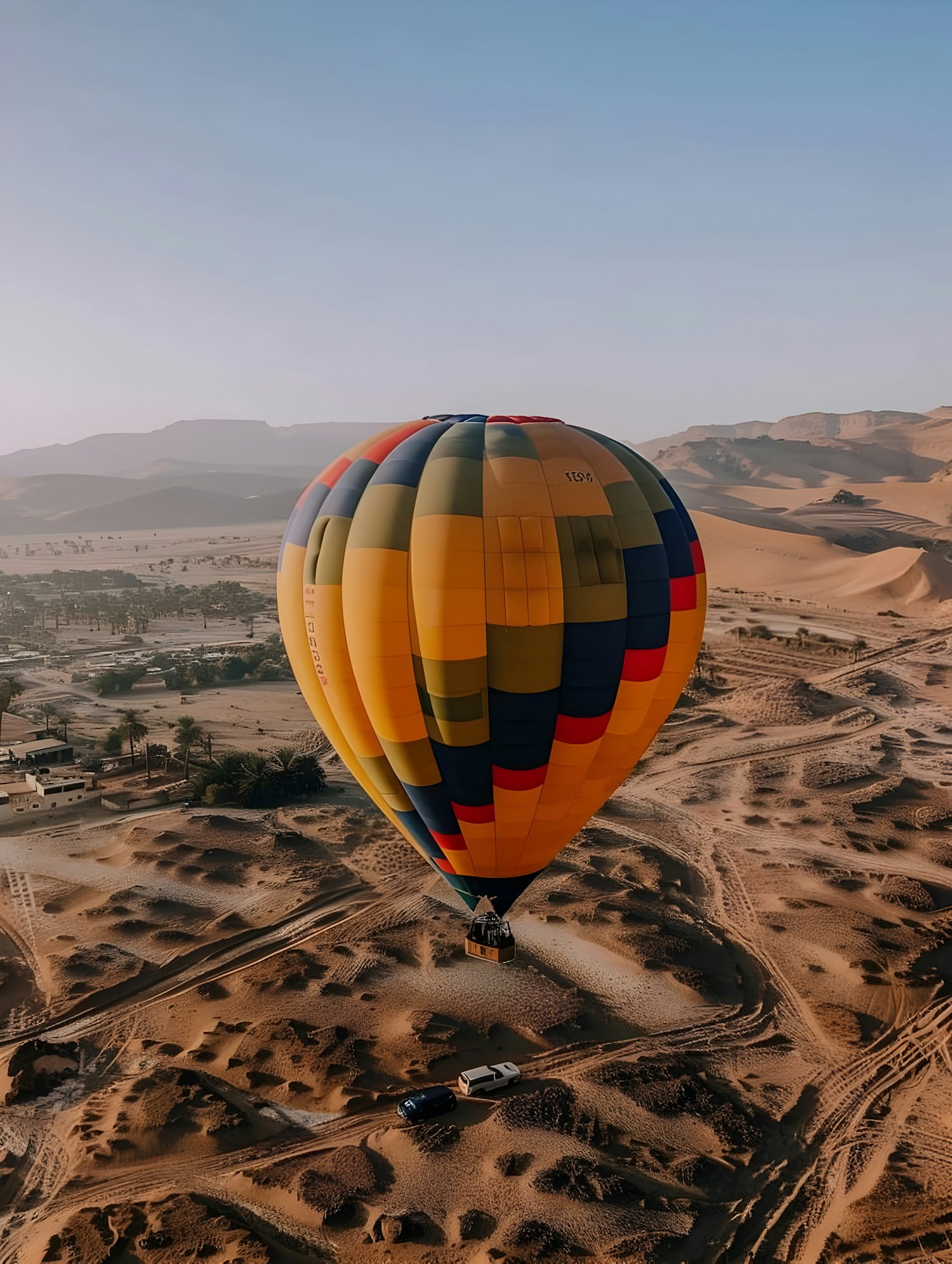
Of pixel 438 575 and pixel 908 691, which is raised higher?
pixel 438 575

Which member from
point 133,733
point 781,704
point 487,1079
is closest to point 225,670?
point 133,733

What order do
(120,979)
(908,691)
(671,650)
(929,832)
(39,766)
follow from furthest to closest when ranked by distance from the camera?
(908,691), (39,766), (929,832), (120,979), (671,650)

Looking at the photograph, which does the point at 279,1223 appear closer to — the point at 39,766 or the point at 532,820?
the point at 532,820

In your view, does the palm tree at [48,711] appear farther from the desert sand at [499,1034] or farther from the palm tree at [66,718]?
the desert sand at [499,1034]

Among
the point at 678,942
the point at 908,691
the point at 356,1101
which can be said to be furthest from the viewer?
the point at 908,691

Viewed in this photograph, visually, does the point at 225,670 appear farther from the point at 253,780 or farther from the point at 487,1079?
the point at 487,1079

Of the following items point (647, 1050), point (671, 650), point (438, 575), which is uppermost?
point (438, 575)

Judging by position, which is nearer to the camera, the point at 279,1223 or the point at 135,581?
the point at 279,1223

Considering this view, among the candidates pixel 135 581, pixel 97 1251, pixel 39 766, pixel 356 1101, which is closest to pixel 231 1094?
pixel 356 1101
